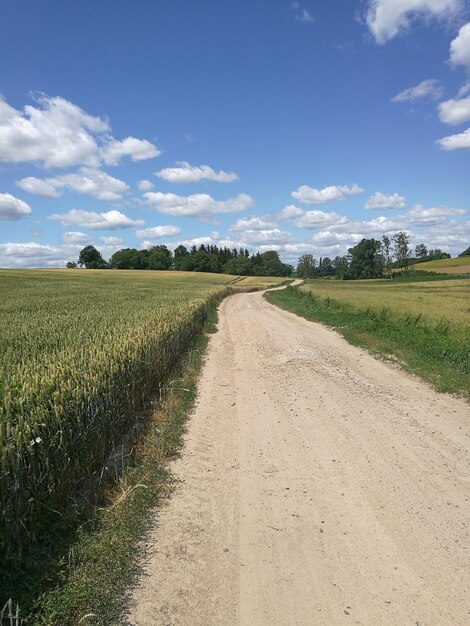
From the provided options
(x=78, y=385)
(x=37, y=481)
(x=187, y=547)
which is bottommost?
(x=187, y=547)

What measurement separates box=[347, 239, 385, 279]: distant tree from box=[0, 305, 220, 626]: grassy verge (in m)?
143

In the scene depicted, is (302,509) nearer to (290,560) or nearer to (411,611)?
(290,560)

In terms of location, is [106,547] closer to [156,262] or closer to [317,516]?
[317,516]

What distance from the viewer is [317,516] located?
5043 mm

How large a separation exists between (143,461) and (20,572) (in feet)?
8.90

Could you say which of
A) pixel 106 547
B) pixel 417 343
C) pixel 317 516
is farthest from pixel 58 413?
pixel 417 343

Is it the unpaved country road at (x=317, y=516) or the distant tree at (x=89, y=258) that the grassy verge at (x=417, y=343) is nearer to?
the unpaved country road at (x=317, y=516)

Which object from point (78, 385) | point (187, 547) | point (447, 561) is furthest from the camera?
point (78, 385)

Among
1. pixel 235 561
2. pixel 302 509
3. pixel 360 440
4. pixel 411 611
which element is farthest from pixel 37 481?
pixel 360 440

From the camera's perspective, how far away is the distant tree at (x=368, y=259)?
463 feet

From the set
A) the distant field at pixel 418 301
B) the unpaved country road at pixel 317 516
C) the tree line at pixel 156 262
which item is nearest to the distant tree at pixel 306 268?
the tree line at pixel 156 262

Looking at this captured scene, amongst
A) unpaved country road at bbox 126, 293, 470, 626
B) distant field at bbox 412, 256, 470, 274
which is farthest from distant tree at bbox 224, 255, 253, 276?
unpaved country road at bbox 126, 293, 470, 626

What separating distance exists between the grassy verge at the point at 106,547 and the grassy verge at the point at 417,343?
23.1 ft

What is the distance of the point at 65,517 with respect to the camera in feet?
15.3
